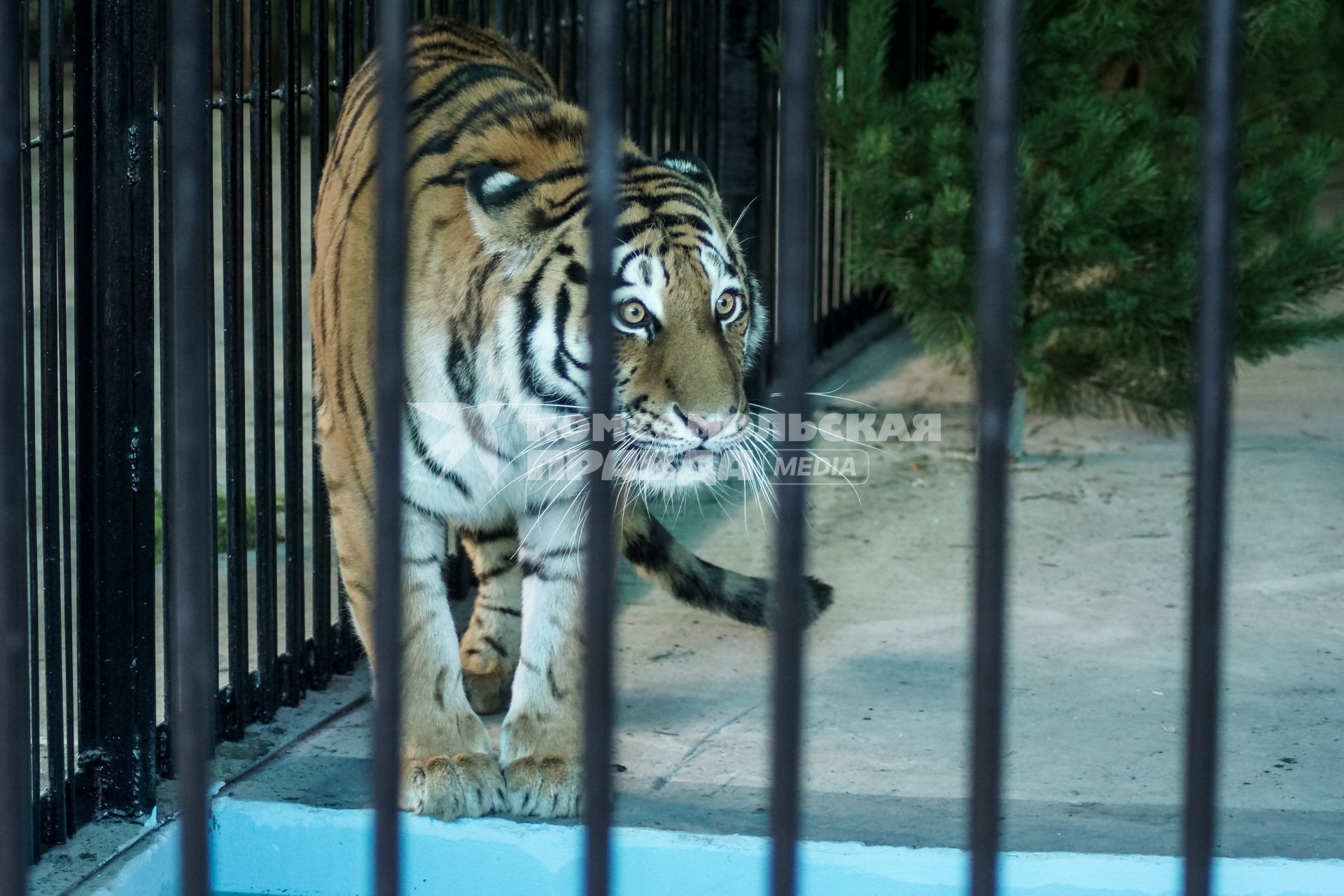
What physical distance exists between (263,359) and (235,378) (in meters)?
0.10

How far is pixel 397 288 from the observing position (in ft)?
3.99

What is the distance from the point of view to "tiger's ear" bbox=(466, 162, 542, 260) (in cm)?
301

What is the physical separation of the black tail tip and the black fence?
41.2 inches

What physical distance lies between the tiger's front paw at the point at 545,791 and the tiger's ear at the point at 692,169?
43.6 inches

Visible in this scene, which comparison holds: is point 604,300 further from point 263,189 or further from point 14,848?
point 263,189

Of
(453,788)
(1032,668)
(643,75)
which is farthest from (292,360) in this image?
(643,75)

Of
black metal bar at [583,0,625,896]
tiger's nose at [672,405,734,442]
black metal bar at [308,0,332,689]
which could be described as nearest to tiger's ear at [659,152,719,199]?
tiger's nose at [672,405,734,442]

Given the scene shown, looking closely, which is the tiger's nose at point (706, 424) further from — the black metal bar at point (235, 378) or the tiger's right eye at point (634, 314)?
the black metal bar at point (235, 378)

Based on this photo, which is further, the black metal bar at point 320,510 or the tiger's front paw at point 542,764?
the black metal bar at point 320,510

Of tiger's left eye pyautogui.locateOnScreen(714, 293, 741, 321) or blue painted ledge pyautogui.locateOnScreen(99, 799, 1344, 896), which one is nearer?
blue painted ledge pyautogui.locateOnScreen(99, 799, 1344, 896)

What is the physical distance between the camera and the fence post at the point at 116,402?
9.04ft

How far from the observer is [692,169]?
329cm

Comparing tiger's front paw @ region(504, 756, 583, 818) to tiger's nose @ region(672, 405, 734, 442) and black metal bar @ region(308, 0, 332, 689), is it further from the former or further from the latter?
black metal bar @ region(308, 0, 332, 689)

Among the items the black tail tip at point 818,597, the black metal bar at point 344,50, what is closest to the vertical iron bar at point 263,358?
the black metal bar at point 344,50
